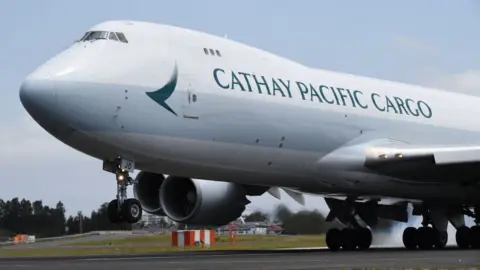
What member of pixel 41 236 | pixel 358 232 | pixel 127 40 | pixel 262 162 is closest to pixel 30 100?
pixel 127 40

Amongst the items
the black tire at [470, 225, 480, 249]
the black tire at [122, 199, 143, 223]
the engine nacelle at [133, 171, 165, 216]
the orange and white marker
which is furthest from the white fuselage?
the orange and white marker

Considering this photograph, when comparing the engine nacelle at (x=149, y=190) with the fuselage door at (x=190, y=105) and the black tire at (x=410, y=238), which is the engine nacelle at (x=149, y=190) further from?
the black tire at (x=410, y=238)

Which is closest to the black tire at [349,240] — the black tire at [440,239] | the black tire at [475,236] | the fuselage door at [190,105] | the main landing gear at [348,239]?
the main landing gear at [348,239]

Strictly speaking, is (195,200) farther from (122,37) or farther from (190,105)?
(122,37)

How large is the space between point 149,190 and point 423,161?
24.6 feet

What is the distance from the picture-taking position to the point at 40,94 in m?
19.4

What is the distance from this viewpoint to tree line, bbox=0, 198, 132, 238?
5588 cm

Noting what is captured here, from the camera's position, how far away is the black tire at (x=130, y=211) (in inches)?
772

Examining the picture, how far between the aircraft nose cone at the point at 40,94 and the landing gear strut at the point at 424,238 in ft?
44.4

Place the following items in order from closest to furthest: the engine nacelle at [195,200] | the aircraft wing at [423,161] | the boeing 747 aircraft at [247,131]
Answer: the boeing 747 aircraft at [247,131], the aircraft wing at [423,161], the engine nacelle at [195,200]

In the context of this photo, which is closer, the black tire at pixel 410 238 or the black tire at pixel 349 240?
the black tire at pixel 349 240

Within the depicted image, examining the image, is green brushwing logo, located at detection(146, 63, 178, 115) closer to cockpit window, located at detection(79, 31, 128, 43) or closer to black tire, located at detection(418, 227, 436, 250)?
cockpit window, located at detection(79, 31, 128, 43)

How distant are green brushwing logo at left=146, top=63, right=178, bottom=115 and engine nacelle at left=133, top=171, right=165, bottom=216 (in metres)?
5.27

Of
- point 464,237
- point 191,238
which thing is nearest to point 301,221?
point 464,237
